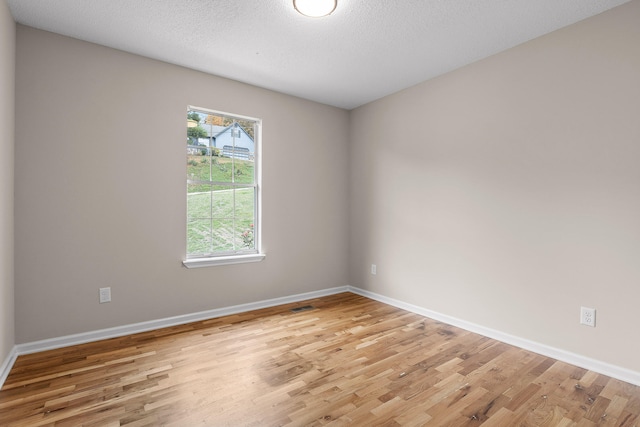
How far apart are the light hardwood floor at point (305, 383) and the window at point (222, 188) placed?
0.89 meters

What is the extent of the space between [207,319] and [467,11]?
3552 millimetres

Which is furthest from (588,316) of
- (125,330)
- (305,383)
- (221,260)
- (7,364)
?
(7,364)

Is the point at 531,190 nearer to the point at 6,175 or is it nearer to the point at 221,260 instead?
the point at 221,260

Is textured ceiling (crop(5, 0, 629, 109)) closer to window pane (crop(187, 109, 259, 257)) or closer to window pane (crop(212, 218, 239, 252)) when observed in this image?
window pane (crop(187, 109, 259, 257))

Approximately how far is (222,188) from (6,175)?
1.73 m

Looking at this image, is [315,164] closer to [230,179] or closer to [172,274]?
[230,179]

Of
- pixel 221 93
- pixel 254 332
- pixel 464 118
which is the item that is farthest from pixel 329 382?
pixel 221 93

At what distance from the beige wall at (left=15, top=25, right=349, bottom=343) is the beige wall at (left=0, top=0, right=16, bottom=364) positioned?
12 cm

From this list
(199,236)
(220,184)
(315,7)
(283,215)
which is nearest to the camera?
(315,7)

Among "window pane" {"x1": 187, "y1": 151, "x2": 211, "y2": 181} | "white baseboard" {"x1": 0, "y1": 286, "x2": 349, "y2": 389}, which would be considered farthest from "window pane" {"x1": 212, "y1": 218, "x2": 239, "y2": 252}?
"white baseboard" {"x1": 0, "y1": 286, "x2": 349, "y2": 389}

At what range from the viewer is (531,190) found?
2.65 metres

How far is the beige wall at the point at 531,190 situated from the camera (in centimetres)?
222

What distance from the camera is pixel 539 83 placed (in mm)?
2604

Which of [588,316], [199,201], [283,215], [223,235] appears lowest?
[588,316]
